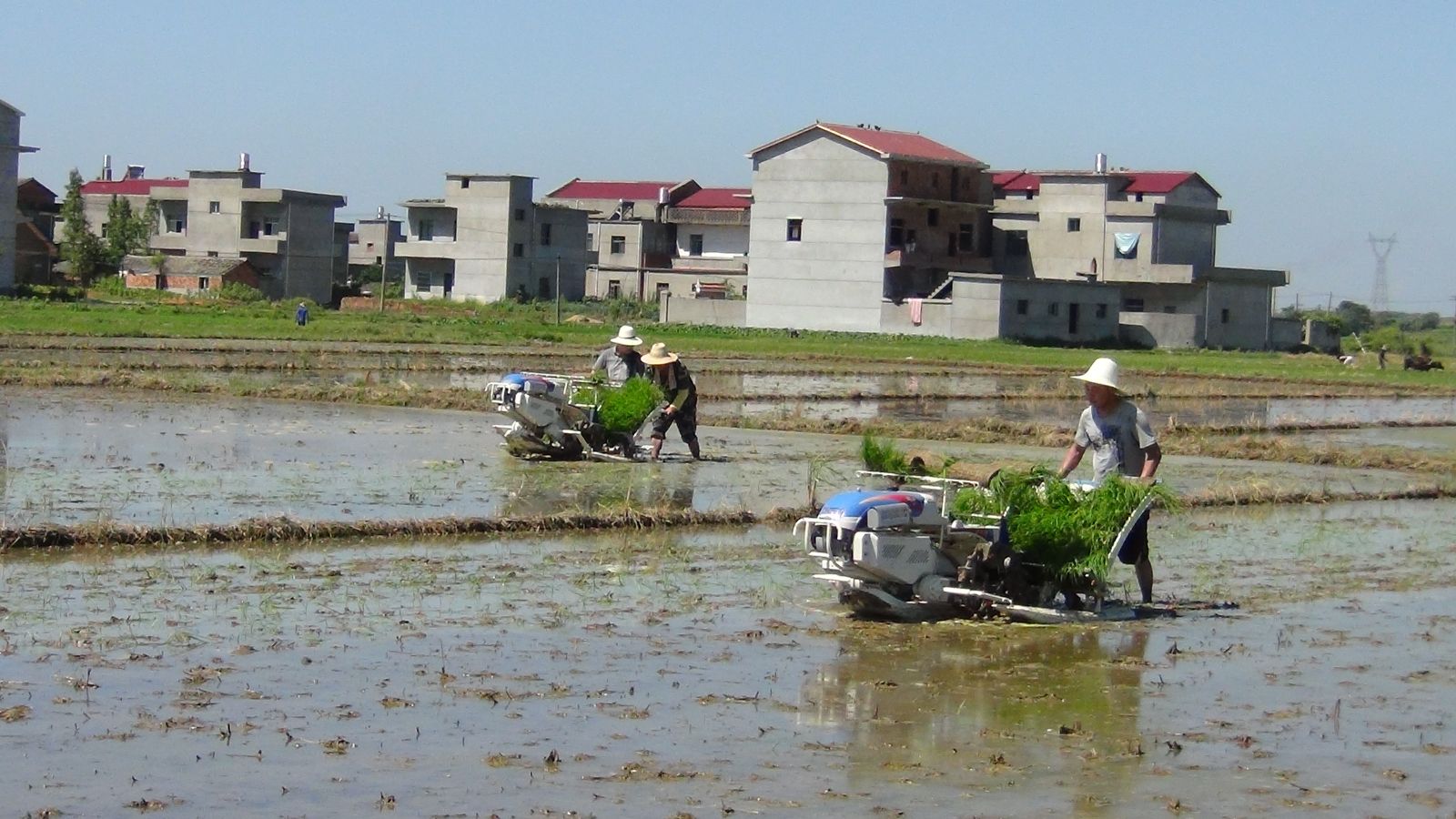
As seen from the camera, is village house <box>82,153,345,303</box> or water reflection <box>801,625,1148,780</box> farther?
village house <box>82,153,345,303</box>

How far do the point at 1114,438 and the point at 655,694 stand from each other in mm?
3991

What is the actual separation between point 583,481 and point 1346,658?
792cm

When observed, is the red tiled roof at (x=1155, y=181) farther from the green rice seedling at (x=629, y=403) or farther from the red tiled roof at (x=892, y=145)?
the green rice seedling at (x=629, y=403)

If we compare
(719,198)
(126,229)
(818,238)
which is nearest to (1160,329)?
(818,238)

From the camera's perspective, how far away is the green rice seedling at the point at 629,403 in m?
17.3

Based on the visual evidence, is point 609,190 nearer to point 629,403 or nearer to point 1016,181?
point 1016,181

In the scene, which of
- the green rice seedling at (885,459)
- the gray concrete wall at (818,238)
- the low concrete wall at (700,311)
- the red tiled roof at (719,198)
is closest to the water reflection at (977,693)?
the green rice seedling at (885,459)

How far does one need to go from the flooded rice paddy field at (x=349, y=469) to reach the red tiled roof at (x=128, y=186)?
2683 inches

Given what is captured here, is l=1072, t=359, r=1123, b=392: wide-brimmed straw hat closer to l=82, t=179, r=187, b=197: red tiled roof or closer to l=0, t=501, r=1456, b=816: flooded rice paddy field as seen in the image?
l=0, t=501, r=1456, b=816: flooded rice paddy field

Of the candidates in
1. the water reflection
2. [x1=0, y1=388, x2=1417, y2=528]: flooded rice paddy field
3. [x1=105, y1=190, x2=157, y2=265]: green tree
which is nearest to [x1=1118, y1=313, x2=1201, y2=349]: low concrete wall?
[x1=0, y1=388, x2=1417, y2=528]: flooded rice paddy field

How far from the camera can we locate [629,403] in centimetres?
1736

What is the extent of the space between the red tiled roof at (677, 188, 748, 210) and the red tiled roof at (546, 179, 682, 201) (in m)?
1.49

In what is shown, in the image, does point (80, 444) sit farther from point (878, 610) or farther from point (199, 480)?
point (878, 610)

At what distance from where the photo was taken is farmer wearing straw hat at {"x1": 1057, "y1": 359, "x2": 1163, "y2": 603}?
1067cm
